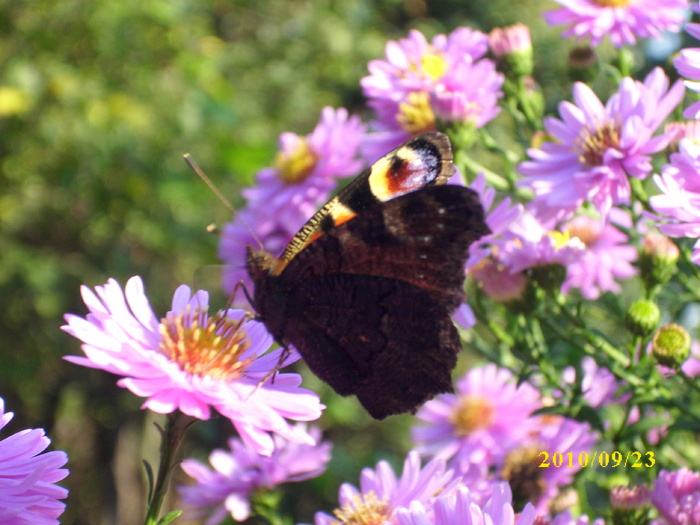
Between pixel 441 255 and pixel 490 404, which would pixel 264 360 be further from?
pixel 490 404

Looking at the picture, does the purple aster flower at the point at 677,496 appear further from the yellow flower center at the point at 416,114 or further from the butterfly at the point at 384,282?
the yellow flower center at the point at 416,114

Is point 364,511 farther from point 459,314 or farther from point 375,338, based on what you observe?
point 459,314

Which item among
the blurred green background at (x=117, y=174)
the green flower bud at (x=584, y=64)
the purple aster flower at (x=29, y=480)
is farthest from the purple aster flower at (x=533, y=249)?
the blurred green background at (x=117, y=174)

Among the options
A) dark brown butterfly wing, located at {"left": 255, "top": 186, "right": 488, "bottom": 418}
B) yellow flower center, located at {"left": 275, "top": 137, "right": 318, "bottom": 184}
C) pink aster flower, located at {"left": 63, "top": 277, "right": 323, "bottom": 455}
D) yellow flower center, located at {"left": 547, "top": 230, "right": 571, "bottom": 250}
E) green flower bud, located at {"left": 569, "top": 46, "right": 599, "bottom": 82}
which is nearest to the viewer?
pink aster flower, located at {"left": 63, "top": 277, "right": 323, "bottom": 455}

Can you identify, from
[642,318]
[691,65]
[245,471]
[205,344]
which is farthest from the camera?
[245,471]

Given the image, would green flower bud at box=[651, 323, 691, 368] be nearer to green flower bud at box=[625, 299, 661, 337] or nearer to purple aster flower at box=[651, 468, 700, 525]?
green flower bud at box=[625, 299, 661, 337]

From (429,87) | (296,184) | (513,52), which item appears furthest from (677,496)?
(296,184)
